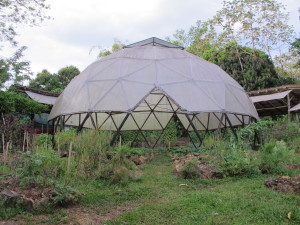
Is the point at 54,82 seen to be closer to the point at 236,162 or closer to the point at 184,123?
the point at 184,123

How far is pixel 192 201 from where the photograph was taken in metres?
4.81

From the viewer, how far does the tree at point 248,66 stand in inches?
877

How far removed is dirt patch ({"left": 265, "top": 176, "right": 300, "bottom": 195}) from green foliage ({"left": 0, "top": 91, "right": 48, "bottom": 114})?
10.7 m

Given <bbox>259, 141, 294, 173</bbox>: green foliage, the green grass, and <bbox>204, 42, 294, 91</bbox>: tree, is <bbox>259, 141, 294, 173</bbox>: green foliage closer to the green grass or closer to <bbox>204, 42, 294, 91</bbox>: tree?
the green grass

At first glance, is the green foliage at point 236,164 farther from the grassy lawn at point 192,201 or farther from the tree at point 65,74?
the tree at point 65,74

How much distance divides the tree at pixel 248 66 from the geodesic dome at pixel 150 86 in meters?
9.62

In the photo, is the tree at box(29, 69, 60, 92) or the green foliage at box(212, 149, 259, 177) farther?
the tree at box(29, 69, 60, 92)

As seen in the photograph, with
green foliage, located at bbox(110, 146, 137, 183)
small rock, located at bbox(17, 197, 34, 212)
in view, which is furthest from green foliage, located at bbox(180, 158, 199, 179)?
small rock, located at bbox(17, 197, 34, 212)

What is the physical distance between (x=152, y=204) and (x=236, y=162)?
9.02 feet

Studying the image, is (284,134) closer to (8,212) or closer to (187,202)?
(187,202)

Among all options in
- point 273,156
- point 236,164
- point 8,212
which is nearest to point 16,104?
point 236,164

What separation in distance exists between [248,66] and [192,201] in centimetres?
1970

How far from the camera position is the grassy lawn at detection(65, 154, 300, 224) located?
4.08 meters

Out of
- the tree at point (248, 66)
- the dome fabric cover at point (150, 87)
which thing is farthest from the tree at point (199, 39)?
the dome fabric cover at point (150, 87)
